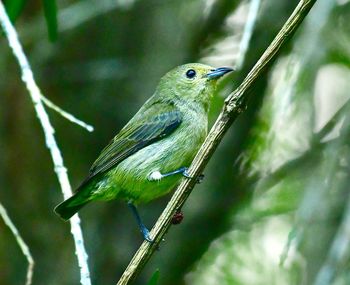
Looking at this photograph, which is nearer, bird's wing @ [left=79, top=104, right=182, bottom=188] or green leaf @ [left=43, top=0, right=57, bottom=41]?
green leaf @ [left=43, top=0, right=57, bottom=41]

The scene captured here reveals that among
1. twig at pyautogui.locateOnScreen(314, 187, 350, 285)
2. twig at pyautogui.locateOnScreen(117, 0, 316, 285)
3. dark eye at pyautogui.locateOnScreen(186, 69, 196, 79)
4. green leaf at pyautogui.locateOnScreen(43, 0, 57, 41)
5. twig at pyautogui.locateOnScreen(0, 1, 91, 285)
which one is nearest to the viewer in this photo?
twig at pyautogui.locateOnScreen(117, 0, 316, 285)

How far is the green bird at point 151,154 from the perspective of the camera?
14.8ft

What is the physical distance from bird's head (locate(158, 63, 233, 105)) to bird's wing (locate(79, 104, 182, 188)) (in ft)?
0.53

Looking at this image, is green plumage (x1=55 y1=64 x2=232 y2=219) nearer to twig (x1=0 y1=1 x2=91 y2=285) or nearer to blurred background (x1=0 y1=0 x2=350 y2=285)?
blurred background (x1=0 y1=0 x2=350 y2=285)

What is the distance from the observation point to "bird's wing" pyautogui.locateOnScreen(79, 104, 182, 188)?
4664 mm

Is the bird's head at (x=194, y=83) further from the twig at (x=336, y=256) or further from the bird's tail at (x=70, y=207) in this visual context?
the twig at (x=336, y=256)

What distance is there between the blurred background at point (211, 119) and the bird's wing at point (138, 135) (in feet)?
2.02

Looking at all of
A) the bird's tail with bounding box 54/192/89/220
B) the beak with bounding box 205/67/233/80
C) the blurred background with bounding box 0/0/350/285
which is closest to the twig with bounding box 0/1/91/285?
the bird's tail with bounding box 54/192/89/220

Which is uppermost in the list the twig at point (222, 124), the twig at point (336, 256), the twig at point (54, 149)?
the twig at point (54, 149)

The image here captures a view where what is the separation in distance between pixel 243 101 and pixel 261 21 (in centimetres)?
273

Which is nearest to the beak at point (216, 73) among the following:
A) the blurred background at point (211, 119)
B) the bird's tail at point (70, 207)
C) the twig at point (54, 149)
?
the blurred background at point (211, 119)

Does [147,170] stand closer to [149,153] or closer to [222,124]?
[149,153]

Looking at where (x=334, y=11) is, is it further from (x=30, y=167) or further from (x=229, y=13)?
(x=30, y=167)

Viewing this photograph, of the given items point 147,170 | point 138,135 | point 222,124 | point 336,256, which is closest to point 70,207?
point 147,170
